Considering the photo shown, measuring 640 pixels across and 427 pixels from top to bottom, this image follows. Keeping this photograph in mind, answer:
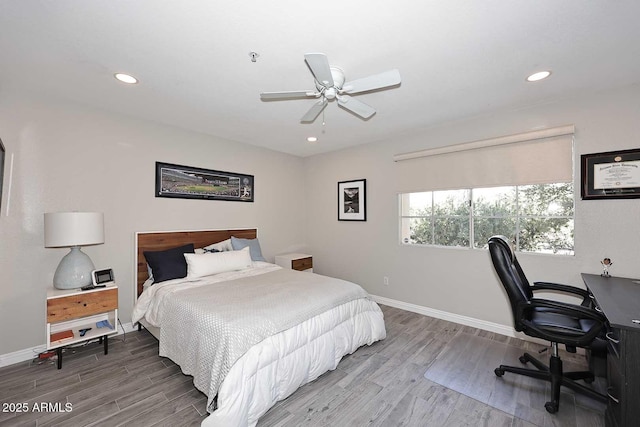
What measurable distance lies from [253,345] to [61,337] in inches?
82.6

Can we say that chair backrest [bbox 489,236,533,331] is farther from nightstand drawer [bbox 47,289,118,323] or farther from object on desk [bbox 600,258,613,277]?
nightstand drawer [bbox 47,289,118,323]

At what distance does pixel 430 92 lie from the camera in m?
2.54

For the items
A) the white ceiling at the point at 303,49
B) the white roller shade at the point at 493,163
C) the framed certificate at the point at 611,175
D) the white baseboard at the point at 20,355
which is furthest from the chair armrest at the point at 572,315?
the white baseboard at the point at 20,355

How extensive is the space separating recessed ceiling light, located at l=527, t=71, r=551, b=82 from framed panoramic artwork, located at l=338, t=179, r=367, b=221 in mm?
2381

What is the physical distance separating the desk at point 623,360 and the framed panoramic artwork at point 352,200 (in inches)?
114

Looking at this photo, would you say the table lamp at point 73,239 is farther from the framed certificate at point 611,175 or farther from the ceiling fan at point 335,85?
the framed certificate at point 611,175

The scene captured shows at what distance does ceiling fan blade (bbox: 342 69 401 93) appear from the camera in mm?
1712

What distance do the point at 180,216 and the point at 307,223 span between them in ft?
7.73

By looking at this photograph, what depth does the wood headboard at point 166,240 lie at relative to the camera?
317cm

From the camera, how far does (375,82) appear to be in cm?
179

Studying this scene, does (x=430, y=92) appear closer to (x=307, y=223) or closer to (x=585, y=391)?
(x=585, y=391)

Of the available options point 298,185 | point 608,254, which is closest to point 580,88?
point 608,254

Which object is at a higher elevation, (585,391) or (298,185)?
(298,185)

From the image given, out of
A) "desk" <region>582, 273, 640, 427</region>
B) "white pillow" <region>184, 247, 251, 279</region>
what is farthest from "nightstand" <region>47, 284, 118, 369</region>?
"desk" <region>582, 273, 640, 427</region>
